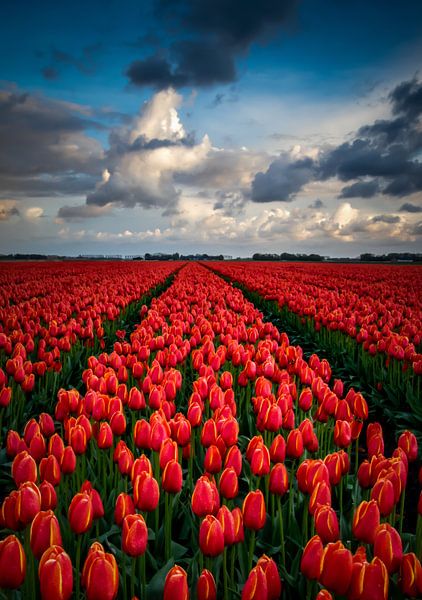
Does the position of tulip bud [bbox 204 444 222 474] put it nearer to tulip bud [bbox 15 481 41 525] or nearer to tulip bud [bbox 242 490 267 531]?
tulip bud [bbox 242 490 267 531]

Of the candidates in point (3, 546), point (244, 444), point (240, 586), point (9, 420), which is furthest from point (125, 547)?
point (9, 420)

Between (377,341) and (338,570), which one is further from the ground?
(338,570)

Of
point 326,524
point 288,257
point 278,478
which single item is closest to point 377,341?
point 278,478

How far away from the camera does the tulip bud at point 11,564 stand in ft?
4.93

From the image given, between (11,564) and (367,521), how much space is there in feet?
4.35

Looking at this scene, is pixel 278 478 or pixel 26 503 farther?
pixel 278 478

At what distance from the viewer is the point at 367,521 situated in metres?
1.83

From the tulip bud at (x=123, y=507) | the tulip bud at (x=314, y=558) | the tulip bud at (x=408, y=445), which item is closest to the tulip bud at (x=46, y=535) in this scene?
the tulip bud at (x=123, y=507)

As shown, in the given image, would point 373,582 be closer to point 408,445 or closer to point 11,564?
point 11,564

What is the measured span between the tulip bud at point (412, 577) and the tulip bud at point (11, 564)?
4.24 feet

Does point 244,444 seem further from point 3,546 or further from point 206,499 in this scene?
point 3,546

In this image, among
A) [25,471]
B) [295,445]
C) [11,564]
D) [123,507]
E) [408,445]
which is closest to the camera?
[11,564]

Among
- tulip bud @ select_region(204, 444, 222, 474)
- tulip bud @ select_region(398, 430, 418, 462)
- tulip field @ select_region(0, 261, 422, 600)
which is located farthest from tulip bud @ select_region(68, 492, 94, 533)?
tulip bud @ select_region(398, 430, 418, 462)

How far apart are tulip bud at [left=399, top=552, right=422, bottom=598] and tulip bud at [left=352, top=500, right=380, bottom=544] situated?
0.25 metres
